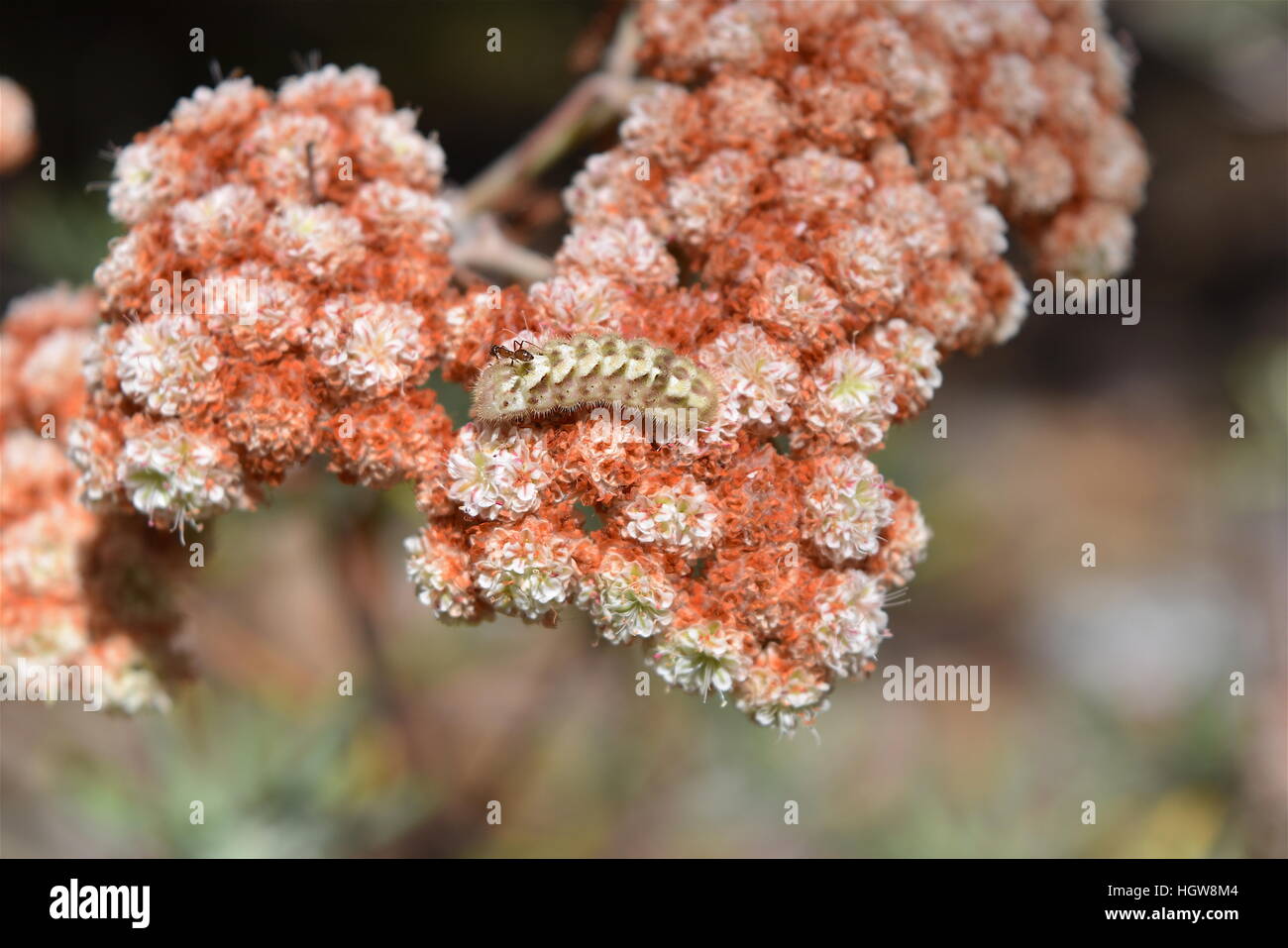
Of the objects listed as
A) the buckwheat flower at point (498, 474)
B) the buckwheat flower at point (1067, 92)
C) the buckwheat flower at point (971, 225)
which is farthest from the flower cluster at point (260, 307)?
the buckwheat flower at point (1067, 92)

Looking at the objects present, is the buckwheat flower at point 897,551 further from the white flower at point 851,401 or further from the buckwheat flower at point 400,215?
the buckwheat flower at point 400,215

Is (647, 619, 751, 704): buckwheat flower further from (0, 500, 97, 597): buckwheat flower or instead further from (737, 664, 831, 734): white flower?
(0, 500, 97, 597): buckwheat flower

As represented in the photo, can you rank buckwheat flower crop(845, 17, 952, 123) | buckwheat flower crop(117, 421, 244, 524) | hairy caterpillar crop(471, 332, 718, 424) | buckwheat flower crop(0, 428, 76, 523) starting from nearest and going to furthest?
1. hairy caterpillar crop(471, 332, 718, 424)
2. buckwheat flower crop(117, 421, 244, 524)
3. buckwheat flower crop(845, 17, 952, 123)
4. buckwheat flower crop(0, 428, 76, 523)

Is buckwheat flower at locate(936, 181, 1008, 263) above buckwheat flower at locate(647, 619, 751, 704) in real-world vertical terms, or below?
above

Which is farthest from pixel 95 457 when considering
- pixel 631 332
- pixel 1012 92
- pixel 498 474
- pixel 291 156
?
pixel 1012 92

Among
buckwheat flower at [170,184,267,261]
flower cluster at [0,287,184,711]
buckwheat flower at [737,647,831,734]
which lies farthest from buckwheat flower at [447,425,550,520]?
flower cluster at [0,287,184,711]

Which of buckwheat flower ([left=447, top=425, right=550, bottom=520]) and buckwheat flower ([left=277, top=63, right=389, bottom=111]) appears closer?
buckwheat flower ([left=447, top=425, right=550, bottom=520])
